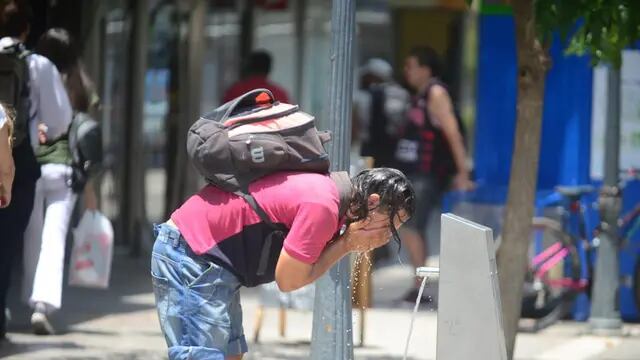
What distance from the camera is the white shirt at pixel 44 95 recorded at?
845 centimetres

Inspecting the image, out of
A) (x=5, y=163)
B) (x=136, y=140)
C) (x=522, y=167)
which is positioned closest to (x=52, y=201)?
(x=5, y=163)

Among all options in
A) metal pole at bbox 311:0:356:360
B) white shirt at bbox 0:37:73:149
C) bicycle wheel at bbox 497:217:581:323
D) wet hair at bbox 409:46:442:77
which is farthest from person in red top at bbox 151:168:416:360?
wet hair at bbox 409:46:442:77

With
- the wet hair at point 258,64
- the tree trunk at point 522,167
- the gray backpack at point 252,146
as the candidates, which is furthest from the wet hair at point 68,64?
the gray backpack at point 252,146

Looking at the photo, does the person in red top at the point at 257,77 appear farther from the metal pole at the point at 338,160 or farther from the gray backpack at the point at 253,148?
the gray backpack at the point at 253,148

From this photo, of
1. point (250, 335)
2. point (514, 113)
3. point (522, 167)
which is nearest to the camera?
point (522, 167)

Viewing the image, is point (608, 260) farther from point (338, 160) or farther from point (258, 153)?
point (258, 153)

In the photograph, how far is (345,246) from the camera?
508 cm

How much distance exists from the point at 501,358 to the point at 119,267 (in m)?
8.10

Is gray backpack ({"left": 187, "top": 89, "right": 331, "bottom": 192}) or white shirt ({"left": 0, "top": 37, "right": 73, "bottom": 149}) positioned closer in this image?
gray backpack ({"left": 187, "top": 89, "right": 331, "bottom": 192})

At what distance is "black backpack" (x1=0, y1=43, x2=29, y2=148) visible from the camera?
8.17 metres

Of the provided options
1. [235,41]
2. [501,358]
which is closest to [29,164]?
[501,358]

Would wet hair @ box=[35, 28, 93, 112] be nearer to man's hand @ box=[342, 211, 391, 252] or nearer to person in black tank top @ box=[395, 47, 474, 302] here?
person in black tank top @ box=[395, 47, 474, 302]

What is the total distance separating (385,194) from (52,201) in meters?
4.33

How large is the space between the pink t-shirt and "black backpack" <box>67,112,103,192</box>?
12.5 feet
